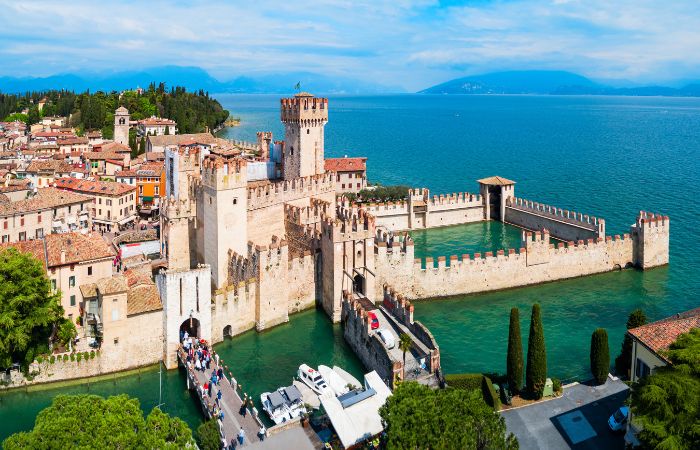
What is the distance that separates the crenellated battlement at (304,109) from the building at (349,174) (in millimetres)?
26894

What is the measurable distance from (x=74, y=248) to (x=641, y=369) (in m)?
26.4

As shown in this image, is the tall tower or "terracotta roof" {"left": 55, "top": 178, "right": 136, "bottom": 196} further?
"terracotta roof" {"left": 55, "top": 178, "right": 136, "bottom": 196}

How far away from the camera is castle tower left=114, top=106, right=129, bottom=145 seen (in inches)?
3905

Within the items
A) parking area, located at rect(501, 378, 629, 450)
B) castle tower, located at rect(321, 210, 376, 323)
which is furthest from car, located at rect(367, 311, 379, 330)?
parking area, located at rect(501, 378, 629, 450)

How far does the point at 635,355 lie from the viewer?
2241 cm

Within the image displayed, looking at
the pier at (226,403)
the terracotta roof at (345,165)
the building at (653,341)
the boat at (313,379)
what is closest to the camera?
the building at (653,341)

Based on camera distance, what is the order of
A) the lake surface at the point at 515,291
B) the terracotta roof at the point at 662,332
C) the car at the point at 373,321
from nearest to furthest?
the terracotta roof at the point at 662,332
the lake surface at the point at 515,291
the car at the point at 373,321

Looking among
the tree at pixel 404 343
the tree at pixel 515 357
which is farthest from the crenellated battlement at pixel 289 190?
the tree at pixel 515 357

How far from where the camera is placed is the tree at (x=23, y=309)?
27042 mm

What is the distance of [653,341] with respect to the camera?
2161 cm

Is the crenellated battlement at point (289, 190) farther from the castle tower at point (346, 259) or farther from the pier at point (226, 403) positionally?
the pier at point (226, 403)

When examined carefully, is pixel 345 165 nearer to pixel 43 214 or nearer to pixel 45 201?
pixel 45 201

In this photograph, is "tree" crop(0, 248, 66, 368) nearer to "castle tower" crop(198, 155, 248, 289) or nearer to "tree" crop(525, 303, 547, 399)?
"castle tower" crop(198, 155, 248, 289)

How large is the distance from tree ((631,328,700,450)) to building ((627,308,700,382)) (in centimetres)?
237
